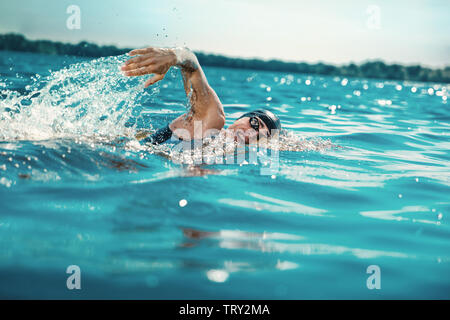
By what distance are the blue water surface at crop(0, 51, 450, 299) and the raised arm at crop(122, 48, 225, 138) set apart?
0.59m

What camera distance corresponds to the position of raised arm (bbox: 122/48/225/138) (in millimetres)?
4008

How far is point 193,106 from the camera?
5.12m

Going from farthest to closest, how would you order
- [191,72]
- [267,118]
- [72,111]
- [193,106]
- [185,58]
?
1. [267,118]
2. [72,111]
3. [193,106]
4. [191,72]
5. [185,58]

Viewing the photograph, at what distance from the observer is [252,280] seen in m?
2.39

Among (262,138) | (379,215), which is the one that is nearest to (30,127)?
(262,138)

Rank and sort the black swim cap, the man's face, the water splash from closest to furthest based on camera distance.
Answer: the water splash < the man's face < the black swim cap

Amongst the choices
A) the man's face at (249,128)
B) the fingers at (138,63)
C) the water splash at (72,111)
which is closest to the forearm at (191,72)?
the fingers at (138,63)

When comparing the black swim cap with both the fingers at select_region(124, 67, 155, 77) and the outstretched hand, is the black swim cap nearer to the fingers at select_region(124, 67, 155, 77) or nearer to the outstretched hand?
the outstretched hand

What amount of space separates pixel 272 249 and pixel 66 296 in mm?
1361

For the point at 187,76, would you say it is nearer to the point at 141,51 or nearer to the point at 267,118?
the point at 141,51

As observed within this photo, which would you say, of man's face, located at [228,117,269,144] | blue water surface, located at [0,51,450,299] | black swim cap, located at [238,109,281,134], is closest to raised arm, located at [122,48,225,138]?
blue water surface, located at [0,51,450,299]

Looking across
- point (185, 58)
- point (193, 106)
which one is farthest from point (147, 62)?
point (193, 106)

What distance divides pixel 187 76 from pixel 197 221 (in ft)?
6.90
